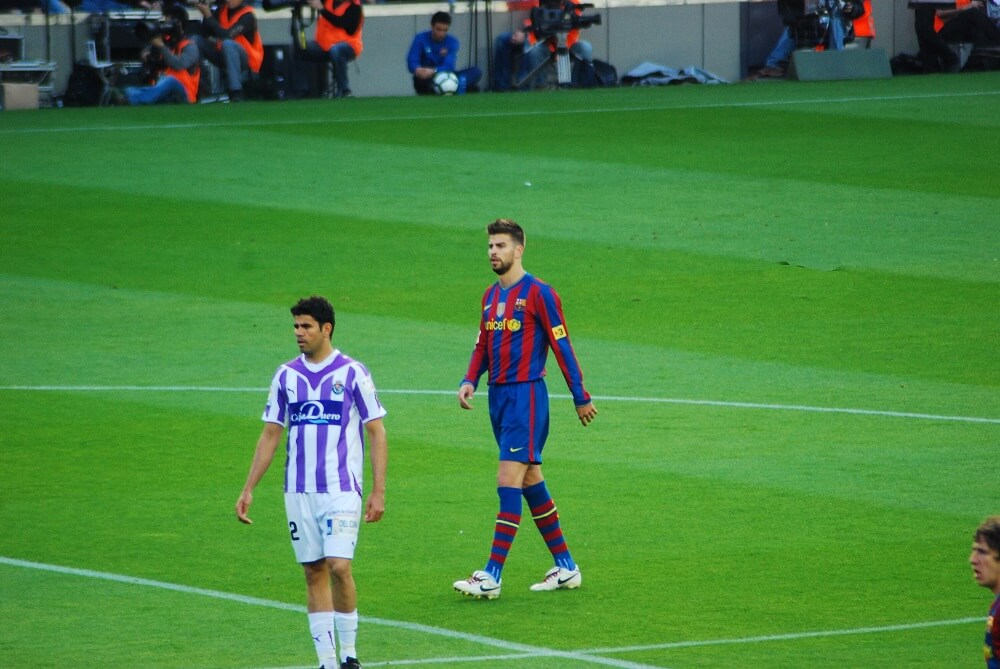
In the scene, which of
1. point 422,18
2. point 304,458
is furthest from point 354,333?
point 422,18

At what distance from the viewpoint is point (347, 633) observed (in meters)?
7.93

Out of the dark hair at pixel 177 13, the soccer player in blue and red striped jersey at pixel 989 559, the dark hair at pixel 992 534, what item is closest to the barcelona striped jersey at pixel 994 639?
the soccer player in blue and red striped jersey at pixel 989 559

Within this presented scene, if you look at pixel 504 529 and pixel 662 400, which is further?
pixel 662 400

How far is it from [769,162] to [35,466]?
45.7 ft

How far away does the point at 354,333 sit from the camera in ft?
55.2

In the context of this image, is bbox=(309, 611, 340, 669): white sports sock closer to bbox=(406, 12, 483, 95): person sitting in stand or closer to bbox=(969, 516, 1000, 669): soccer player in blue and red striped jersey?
bbox=(969, 516, 1000, 669): soccer player in blue and red striped jersey

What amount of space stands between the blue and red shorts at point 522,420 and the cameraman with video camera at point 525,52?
1987cm

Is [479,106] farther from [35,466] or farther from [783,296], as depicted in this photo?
[35,466]

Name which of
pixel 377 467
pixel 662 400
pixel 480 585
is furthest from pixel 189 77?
pixel 377 467

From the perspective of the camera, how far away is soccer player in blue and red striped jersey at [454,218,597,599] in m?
9.39

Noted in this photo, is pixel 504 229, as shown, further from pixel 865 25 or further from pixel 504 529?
pixel 865 25

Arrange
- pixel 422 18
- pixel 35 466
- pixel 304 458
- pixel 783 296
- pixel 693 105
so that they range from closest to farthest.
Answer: pixel 304 458 → pixel 35 466 → pixel 783 296 → pixel 693 105 → pixel 422 18

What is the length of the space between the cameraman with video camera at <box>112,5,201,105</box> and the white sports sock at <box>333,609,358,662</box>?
20292 millimetres

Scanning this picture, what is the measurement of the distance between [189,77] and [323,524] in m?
21.5
